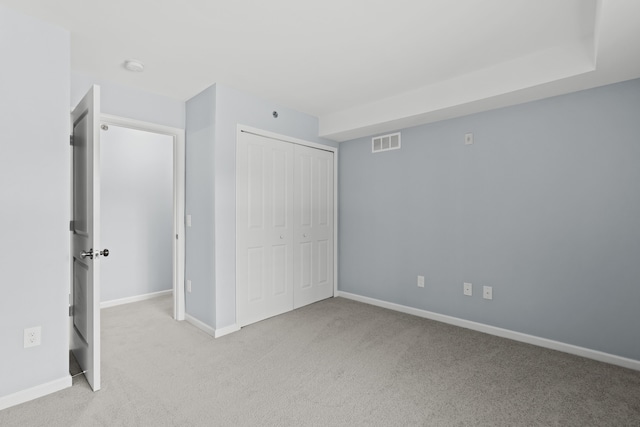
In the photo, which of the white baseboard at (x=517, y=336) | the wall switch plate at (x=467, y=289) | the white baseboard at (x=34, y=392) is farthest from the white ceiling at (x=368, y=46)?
the white baseboard at (x=34, y=392)

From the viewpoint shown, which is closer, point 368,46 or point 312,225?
point 368,46

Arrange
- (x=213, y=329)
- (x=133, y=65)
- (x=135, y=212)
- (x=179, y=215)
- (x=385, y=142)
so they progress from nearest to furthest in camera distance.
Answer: (x=133, y=65) < (x=213, y=329) < (x=179, y=215) < (x=385, y=142) < (x=135, y=212)

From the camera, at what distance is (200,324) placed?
319cm

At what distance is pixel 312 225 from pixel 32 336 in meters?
2.78

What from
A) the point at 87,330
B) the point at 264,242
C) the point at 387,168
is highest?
the point at 387,168

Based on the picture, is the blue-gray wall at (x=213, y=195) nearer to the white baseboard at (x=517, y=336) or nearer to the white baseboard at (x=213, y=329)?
the white baseboard at (x=213, y=329)

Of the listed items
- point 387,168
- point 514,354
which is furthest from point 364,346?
point 387,168

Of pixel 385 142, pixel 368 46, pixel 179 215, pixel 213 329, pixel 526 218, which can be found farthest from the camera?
pixel 385 142

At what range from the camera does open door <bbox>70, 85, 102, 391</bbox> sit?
6.73 feet

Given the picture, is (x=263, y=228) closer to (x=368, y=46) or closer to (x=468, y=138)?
(x=368, y=46)

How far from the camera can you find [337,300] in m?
4.24

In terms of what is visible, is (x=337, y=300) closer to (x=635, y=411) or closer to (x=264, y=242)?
(x=264, y=242)

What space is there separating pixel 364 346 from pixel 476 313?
1.27m

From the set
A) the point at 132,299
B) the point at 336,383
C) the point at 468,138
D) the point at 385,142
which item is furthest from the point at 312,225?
the point at 132,299
